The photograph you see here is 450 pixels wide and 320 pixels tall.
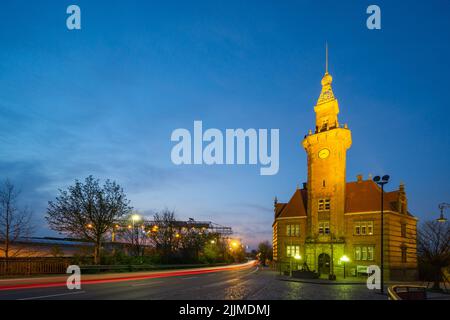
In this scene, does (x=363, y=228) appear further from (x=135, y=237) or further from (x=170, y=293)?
(x=135, y=237)

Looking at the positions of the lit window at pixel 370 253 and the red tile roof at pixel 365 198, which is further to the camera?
the red tile roof at pixel 365 198

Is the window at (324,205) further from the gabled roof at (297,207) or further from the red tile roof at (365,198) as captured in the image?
the gabled roof at (297,207)

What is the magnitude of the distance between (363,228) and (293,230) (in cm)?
1010

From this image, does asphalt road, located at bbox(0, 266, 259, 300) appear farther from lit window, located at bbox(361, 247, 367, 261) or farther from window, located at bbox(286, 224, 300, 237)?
window, located at bbox(286, 224, 300, 237)

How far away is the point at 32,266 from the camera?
28125 millimetres

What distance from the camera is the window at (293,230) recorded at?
50900mm

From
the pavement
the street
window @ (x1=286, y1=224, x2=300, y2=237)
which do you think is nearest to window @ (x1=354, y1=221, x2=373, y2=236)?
window @ (x1=286, y1=224, x2=300, y2=237)

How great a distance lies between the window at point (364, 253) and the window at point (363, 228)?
1.66 meters

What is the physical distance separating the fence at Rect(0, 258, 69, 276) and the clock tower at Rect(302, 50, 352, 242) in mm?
31101

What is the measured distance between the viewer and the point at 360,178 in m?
50.2

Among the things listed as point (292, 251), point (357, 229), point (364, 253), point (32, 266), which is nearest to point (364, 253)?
point (364, 253)

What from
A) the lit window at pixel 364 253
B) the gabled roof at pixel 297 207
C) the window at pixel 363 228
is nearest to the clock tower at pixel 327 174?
the window at pixel 363 228
